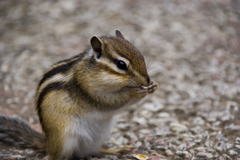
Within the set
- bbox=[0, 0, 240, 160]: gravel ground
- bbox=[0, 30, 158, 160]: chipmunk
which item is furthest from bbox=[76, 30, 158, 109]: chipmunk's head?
bbox=[0, 0, 240, 160]: gravel ground

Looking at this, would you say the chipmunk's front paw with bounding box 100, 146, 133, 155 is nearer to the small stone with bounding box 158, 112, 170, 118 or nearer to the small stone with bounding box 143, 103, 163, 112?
the small stone with bounding box 158, 112, 170, 118

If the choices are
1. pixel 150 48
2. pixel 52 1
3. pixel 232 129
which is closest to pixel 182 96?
pixel 232 129

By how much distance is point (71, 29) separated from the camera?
7246mm

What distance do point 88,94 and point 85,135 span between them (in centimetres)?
44

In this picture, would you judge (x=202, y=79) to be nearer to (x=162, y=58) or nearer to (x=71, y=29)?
(x=162, y=58)

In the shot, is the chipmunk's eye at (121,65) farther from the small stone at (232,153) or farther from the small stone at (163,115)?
the small stone at (163,115)

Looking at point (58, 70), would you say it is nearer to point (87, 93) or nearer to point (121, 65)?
point (87, 93)

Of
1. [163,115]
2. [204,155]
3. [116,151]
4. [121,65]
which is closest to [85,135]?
[116,151]

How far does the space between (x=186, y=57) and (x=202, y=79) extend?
77 centimetres

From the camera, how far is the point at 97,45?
343cm

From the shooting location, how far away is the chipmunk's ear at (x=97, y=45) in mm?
3395

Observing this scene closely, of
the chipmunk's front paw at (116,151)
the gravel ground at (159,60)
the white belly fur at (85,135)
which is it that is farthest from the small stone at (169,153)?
the white belly fur at (85,135)

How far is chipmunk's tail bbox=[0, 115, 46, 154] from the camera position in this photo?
12.2 feet

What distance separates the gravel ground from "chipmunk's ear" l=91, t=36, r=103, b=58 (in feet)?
4.19
